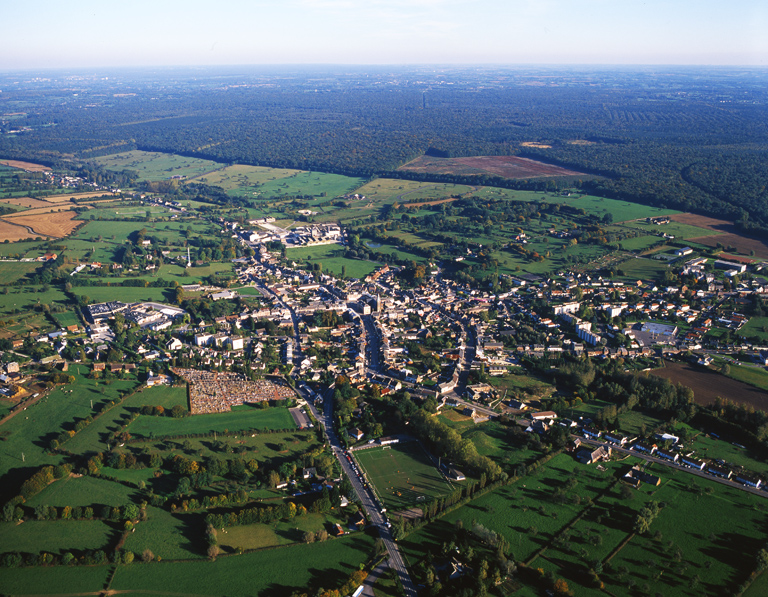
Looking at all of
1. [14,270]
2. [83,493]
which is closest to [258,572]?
[83,493]

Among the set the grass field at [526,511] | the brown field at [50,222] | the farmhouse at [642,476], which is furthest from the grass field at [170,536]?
the brown field at [50,222]

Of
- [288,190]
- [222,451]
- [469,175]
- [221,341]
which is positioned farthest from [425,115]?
[222,451]

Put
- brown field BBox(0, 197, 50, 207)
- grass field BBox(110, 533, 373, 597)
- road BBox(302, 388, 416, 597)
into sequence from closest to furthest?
grass field BBox(110, 533, 373, 597), road BBox(302, 388, 416, 597), brown field BBox(0, 197, 50, 207)

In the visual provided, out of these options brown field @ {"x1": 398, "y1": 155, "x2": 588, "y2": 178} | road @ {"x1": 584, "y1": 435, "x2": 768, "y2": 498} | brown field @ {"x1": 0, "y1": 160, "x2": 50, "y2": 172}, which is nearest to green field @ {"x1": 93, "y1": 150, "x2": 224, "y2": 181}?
brown field @ {"x1": 0, "y1": 160, "x2": 50, "y2": 172}

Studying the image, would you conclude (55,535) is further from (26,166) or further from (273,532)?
(26,166)

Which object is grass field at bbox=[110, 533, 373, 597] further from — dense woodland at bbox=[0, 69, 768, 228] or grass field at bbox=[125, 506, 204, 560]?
dense woodland at bbox=[0, 69, 768, 228]

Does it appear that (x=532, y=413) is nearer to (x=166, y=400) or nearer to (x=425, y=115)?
(x=166, y=400)
